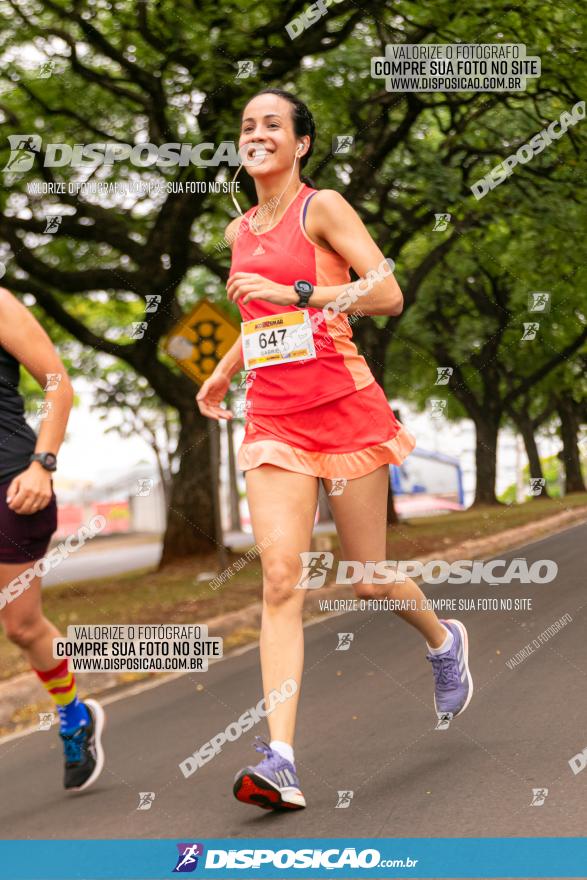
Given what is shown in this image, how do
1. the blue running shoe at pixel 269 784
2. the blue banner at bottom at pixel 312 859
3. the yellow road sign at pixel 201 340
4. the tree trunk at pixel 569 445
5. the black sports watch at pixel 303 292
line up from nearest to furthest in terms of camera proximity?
the blue banner at bottom at pixel 312 859 → the blue running shoe at pixel 269 784 → the black sports watch at pixel 303 292 → the yellow road sign at pixel 201 340 → the tree trunk at pixel 569 445

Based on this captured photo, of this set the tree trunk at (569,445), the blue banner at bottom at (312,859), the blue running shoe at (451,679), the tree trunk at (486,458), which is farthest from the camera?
the tree trunk at (569,445)

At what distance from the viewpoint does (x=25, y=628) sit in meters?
4.02

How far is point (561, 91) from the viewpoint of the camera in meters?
11.1

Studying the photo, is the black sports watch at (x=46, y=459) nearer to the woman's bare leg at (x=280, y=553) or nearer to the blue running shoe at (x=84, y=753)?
the woman's bare leg at (x=280, y=553)

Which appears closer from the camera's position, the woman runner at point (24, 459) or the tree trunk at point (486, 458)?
the woman runner at point (24, 459)

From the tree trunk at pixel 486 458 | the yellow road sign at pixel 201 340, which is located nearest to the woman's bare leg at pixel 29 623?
the yellow road sign at pixel 201 340

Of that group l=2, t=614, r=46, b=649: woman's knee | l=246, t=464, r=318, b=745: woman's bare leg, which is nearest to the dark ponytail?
l=246, t=464, r=318, b=745: woman's bare leg

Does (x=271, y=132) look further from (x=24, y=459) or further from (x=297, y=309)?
(x=24, y=459)

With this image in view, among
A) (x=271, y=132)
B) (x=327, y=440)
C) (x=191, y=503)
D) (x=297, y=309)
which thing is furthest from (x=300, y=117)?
(x=191, y=503)

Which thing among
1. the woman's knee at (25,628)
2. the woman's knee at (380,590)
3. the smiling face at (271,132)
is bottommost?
the woman's knee at (25,628)

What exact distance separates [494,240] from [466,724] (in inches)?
566

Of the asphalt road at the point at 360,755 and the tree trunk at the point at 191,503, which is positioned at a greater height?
the asphalt road at the point at 360,755

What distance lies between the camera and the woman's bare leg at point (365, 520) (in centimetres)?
390

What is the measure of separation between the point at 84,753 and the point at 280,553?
112cm
